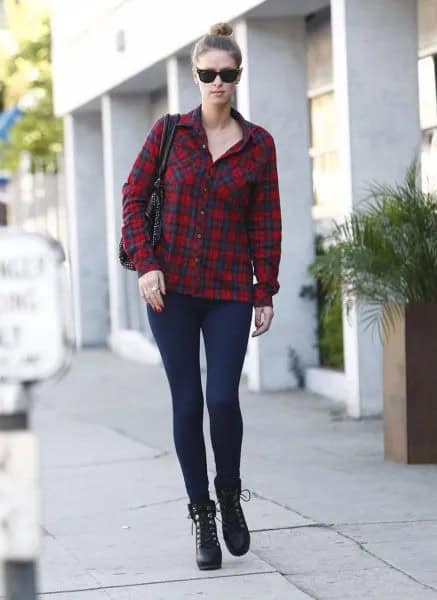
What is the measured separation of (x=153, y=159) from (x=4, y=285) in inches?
108

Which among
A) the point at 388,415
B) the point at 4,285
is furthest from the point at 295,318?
the point at 4,285

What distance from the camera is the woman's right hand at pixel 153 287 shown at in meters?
5.44

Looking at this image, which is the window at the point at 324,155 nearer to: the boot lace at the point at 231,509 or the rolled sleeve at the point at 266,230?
the rolled sleeve at the point at 266,230

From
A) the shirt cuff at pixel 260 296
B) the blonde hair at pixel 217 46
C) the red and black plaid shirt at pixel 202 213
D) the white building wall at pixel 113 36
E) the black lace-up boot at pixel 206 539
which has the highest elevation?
the white building wall at pixel 113 36

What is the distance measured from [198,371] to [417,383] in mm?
2595

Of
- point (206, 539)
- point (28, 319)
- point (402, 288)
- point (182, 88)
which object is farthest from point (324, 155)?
point (28, 319)

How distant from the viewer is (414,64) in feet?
33.4

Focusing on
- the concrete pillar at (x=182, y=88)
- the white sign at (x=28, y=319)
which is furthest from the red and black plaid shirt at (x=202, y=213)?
the concrete pillar at (x=182, y=88)

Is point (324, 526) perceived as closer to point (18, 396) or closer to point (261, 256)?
point (261, 256)

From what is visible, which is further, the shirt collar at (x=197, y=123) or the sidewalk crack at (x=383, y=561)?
the shirt collar at (x=197, y=123)

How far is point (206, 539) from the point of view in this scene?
5520 millimetres

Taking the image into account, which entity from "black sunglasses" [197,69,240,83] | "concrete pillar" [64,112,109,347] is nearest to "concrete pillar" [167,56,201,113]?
"concrete pillar" [64,112,109,347]

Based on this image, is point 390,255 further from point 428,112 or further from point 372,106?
point 428,112

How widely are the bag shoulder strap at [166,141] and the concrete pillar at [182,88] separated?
8.59 m
